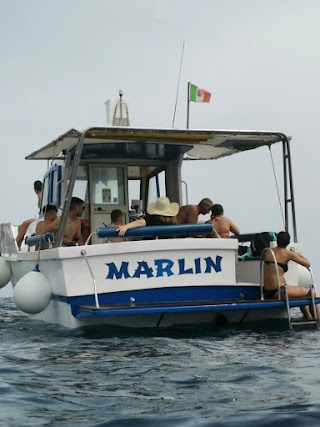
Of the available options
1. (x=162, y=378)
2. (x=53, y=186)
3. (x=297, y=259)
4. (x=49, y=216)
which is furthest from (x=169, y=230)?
(x=53, y=186)

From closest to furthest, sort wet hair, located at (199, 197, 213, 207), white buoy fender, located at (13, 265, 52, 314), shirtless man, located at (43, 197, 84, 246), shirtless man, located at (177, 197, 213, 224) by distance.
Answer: white buoy fender, located at (13, 265, 52, 314), shirtless man, located at (43, 197, 84, 246), shirtless man, located at (177, 197, 213, 224), wet hair, located at (199, 197, 213, 207)

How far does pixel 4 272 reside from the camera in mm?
13062

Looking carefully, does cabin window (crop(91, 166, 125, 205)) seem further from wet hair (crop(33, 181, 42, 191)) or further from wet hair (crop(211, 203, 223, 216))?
wet hair (crop(33, 181, 42, 191))

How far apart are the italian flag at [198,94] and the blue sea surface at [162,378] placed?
353 cm

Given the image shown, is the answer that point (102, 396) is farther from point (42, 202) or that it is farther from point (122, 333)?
point (42, 202)

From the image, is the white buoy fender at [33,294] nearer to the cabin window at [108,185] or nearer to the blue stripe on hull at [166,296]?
the blue stripe on hull at [166,296]

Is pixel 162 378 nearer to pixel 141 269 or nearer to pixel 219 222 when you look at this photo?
pixel 141 269

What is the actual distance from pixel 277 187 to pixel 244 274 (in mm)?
1334

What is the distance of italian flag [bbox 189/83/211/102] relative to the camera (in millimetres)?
11023

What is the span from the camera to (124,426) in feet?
15.7

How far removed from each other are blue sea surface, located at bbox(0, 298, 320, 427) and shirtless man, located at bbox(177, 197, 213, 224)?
7.59 ft

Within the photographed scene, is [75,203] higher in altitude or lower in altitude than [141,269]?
higher

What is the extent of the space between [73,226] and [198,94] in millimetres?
2633

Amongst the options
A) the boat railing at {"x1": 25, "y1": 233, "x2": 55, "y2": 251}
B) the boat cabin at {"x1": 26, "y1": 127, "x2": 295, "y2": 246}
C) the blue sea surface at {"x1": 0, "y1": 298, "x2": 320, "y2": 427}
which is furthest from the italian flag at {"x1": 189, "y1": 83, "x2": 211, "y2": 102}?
the blue sea surface at {"x1": 0, "y1": 298, "x2": 320, "y2": 427}
